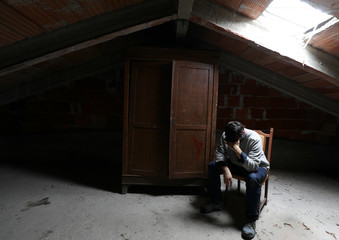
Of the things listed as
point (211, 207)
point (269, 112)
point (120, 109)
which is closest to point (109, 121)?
point (120, 109)

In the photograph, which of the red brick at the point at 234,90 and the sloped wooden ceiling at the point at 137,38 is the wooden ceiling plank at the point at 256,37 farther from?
the red brick at the point at 234,90

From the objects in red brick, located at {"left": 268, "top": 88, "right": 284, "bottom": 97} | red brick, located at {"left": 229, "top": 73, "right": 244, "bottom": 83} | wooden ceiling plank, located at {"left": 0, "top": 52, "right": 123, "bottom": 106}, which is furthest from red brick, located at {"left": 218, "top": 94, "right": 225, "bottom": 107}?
wooden ceiling plank, located at {"left": 0, "top": 52, "right": 123, "bottom": 106}

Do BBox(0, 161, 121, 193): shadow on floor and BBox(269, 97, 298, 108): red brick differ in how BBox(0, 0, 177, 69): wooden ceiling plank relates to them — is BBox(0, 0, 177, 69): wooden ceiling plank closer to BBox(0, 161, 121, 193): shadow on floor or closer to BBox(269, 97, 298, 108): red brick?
BBox(0, 161, 121, 193): shadow on floor

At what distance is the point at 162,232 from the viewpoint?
1.57 metres

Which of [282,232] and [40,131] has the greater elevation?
[40,131]

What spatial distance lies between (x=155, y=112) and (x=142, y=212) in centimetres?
106

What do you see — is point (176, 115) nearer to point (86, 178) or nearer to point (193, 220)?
point (193, 220)

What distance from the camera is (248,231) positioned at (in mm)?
1529

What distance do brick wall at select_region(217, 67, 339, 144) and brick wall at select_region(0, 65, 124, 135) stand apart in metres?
1.76

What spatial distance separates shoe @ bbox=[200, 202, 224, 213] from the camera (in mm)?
1858

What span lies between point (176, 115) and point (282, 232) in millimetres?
1453

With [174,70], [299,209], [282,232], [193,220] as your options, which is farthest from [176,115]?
[299,209]

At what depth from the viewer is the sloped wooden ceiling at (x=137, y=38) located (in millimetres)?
1511

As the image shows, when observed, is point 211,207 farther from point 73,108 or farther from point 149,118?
point 73,108
